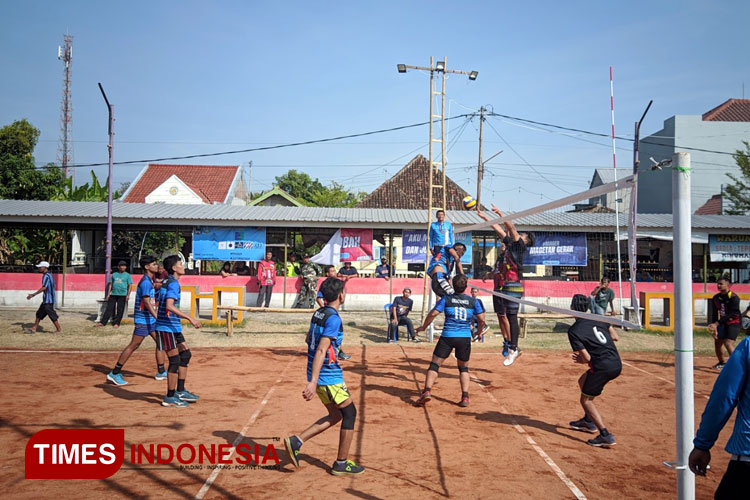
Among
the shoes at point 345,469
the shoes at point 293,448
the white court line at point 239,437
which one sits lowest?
the white court line at point 239,437

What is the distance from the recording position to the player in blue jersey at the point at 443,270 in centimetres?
900

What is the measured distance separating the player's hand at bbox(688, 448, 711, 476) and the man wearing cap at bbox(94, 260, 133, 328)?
49.7 feet

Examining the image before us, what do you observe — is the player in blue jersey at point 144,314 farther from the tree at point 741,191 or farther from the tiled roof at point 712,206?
the tiled roof at point 712,206

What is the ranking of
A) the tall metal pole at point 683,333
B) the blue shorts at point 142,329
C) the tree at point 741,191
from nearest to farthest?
1. the tall metal pole at point 683,333
2. the blue shorts at point 142,329
3. the tree at point 741,191

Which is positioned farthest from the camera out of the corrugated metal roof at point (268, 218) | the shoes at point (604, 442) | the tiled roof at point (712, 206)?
the tiled roof at point (712, 206)

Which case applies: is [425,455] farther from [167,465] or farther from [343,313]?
[343,313]

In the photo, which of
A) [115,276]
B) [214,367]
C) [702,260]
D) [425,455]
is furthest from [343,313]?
[702,260]

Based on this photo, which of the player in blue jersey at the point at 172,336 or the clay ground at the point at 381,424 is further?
the player in blue jersey at the point at 172,336

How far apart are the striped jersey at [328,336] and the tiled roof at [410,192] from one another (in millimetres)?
30197

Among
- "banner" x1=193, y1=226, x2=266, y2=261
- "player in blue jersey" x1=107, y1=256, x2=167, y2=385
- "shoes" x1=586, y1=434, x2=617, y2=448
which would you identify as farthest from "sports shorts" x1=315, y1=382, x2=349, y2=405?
"banner" x1=193, y1=226, x2=266, y2=261

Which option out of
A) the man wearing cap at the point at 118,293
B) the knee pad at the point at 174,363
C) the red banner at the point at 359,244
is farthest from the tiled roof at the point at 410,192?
the knee pad at the point at 174,363

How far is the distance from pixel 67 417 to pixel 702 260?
24444mm

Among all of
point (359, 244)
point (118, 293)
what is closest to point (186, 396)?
point (118, 293)

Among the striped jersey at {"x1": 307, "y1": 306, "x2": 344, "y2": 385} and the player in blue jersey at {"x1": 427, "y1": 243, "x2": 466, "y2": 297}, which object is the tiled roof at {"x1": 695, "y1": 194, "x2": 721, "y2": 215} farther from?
the striped jersey at {"x1": 307, "y1": 306, "x2": 344, "y2": 385}
